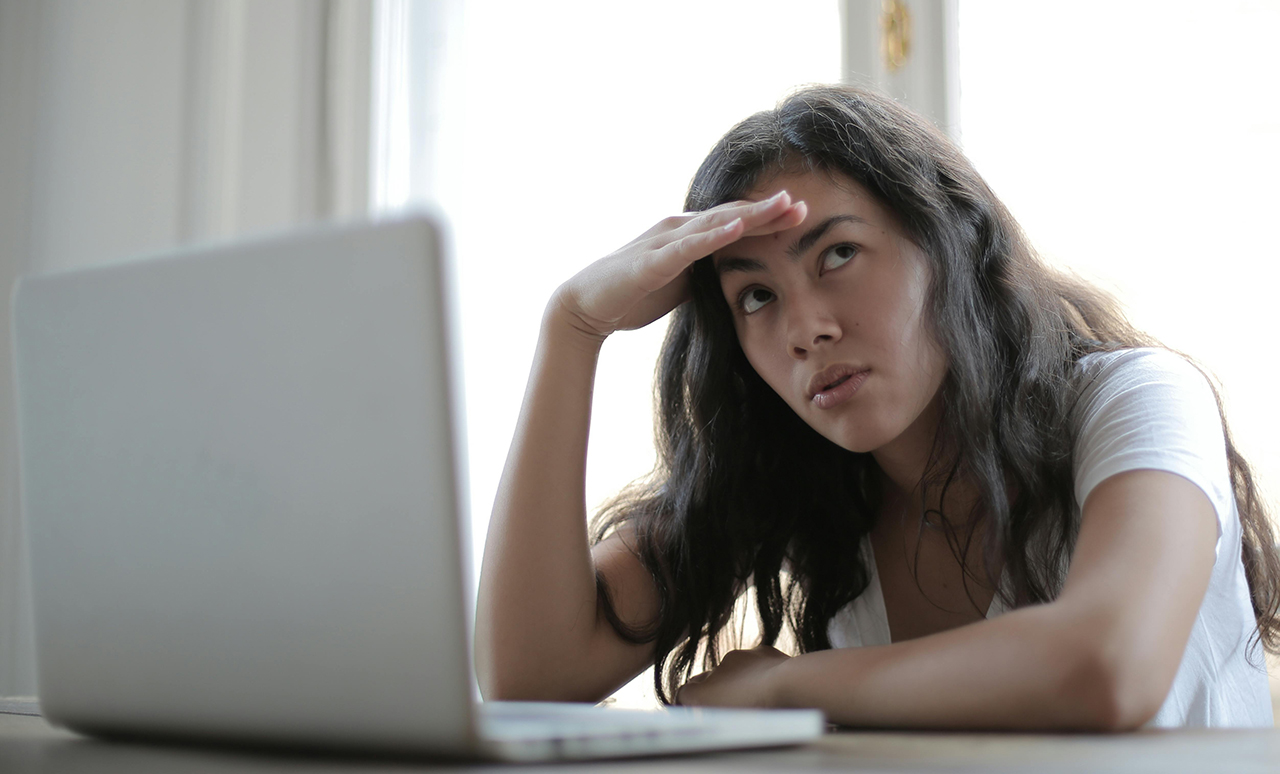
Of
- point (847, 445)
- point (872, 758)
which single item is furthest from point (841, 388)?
point (872, 758)

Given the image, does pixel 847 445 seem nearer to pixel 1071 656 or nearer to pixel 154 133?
pixel 1071 656

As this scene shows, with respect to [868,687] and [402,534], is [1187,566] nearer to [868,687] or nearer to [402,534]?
[868,687]

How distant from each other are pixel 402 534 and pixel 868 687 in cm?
42

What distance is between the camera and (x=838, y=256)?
107 centimetres

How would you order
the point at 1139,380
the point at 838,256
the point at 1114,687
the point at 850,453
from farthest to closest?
1. the point at 850,453
2. the point at 838,256
3. the point at 1139,380
4. the point at 1114,687

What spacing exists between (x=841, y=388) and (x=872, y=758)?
58cm

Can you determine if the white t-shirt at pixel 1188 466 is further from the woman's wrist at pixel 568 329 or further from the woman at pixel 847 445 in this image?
the woman's wrist at pixel 568 329

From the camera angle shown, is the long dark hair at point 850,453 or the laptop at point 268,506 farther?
the long dark hair at point 850,453

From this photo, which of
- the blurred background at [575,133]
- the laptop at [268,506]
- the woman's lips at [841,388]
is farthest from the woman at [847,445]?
the blurred background at [575,133]

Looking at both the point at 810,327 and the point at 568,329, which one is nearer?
the point at 810,327

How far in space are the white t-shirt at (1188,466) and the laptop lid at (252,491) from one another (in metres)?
0.67

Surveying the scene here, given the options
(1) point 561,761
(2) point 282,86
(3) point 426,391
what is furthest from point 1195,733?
(2) point 282,86

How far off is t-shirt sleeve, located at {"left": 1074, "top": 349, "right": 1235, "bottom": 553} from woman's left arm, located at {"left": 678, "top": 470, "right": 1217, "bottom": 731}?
0.03m

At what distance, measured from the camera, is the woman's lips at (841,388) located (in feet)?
3.37
